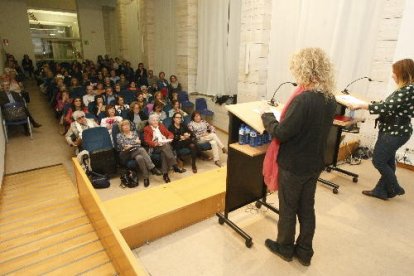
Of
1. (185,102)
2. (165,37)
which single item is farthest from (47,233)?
(165,37)

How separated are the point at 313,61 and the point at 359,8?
2.98 meters

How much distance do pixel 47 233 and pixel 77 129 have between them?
2.03 m

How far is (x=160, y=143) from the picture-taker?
164 inches

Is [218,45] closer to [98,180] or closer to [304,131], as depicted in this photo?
[98,180]

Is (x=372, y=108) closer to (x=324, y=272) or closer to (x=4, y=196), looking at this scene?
(x=324, y=272)

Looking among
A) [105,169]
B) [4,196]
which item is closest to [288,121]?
[105,169]

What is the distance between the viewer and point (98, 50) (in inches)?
500

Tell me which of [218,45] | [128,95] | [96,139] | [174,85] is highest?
[218,45]

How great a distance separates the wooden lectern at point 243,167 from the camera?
83.0 inches

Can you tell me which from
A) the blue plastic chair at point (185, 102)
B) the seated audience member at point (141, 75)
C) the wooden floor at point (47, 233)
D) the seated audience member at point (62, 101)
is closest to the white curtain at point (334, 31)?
the blue plastic chair at point (185, 102)

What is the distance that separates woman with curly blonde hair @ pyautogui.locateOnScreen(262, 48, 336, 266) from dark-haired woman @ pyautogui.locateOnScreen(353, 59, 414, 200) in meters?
1.16

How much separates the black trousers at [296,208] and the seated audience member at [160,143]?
92.4 inches

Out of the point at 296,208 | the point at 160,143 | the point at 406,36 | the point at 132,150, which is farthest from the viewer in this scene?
the point at 160,143

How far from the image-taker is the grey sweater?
1.66 metres
